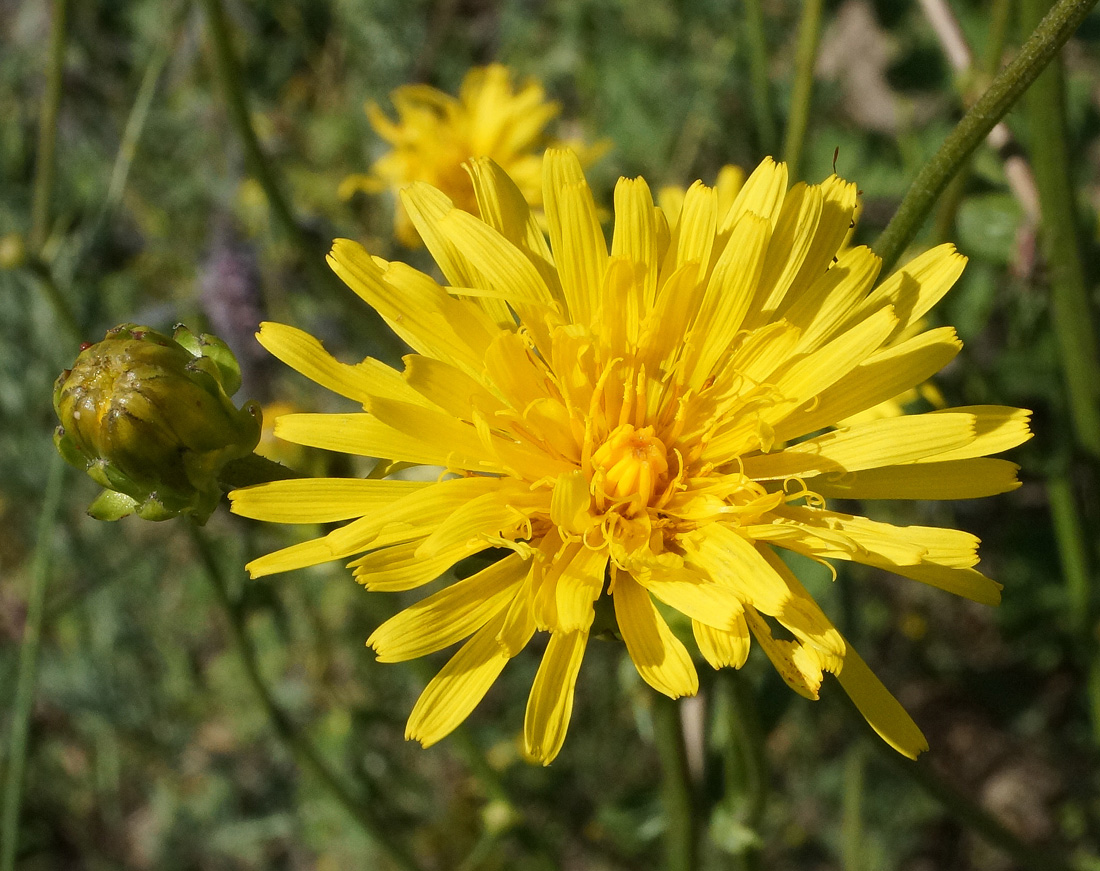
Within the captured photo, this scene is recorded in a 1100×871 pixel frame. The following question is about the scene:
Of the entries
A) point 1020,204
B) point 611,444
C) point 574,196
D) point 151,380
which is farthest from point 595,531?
point 1020,204

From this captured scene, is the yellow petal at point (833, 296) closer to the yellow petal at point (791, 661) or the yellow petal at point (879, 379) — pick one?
the yellow petal at point (879, 379)

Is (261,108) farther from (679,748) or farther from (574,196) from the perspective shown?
(679,748)

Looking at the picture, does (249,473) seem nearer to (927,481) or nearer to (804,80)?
(927,481)

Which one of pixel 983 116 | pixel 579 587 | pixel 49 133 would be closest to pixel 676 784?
pixel 579 587

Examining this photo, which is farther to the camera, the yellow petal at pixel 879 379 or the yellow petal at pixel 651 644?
the yellow petal at pixel 879 379

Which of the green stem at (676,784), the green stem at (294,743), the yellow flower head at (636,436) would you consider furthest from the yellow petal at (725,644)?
the green stem at (294,743)
